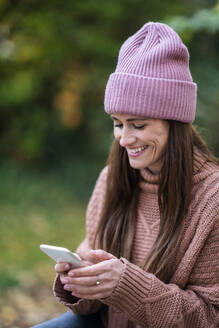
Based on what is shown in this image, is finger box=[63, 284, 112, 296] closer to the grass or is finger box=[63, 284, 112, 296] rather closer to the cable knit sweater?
the cable knit sweater

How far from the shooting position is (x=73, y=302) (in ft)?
8.14

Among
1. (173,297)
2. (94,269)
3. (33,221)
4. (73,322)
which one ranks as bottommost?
(33,221)

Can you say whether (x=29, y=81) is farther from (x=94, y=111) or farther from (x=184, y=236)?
(x=184, y=236)

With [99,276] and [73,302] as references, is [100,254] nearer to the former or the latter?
[99,276]

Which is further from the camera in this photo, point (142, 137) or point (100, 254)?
point (142, 137)

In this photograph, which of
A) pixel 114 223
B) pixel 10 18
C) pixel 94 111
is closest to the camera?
pixel 114 223

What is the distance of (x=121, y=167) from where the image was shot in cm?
256

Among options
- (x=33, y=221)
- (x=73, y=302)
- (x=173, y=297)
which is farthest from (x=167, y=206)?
(x=33, y=221)

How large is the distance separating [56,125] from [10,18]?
2.48m

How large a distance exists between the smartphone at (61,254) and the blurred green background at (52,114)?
84.3 inches

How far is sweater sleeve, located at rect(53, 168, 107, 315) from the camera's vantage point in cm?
240

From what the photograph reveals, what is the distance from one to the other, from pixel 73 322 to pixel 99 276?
53 centimetres

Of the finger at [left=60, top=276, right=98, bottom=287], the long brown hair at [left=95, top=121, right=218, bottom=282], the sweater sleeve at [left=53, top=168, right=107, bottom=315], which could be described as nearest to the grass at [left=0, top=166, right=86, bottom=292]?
the sweater sleeve at [left=53, top=168, right=107, bottom=315]

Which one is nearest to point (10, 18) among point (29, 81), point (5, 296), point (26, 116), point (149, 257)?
point (29, 81)
